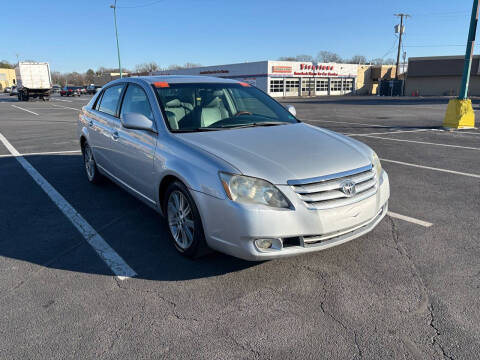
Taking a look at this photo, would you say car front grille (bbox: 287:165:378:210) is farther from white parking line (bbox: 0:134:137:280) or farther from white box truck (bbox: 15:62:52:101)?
white box truck (bbox: 15:62:52:101)

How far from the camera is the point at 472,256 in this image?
3.45 meters

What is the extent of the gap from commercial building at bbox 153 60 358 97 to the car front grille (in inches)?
1827

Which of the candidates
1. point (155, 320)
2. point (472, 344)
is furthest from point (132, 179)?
point (472, 344)

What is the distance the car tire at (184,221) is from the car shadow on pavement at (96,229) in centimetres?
15

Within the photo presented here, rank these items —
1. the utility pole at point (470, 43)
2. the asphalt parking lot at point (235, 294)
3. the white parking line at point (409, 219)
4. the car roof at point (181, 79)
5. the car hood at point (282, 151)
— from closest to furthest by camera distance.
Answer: the asphalt parking lot at point (235, 294)
the car hood at point (282, 151)
the white parking line at point (409, 219)
the car roof at point (181, 79)
the utility pole at point (470, 43)

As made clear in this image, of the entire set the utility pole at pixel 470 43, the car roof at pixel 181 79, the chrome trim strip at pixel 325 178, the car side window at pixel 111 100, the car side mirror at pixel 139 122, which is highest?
the utility pole at pixel 470 43

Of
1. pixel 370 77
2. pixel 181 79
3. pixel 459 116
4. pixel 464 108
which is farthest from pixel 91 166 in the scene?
pixel 370 77

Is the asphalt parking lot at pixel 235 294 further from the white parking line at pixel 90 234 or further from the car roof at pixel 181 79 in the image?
the car roof at pixel 181 79

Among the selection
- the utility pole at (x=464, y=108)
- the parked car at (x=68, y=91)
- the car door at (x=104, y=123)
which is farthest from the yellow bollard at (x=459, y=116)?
the parked car at (x=68, y=91)

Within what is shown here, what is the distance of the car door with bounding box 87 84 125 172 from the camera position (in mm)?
4785

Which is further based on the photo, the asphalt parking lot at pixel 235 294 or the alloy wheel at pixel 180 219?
the alloy wheel at pixel 180 219

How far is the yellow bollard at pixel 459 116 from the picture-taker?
492 inches

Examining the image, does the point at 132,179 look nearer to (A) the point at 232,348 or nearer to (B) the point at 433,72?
(A) the point at 232,348

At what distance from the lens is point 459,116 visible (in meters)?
12.5
